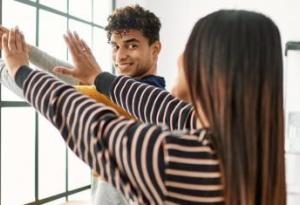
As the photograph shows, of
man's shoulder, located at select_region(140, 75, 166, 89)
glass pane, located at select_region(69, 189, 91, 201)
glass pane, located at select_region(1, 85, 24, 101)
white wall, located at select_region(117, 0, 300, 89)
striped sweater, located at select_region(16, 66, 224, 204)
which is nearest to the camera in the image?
striped sweater, located at select_region(16, 66, 224, 204)

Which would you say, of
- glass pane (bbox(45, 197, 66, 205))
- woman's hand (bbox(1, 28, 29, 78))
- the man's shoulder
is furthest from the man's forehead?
glass pane (bbox(45, 197, 66, 205))

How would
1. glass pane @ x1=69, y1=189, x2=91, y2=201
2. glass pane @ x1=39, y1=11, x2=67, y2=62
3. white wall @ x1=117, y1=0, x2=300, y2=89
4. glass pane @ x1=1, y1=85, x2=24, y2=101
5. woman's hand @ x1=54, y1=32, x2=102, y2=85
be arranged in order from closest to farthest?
1. woman's hand @ x1=54, y1=32, x2=102, y2=85
2. glass pane @ x1=1, y1=85, x2=24, y2=101
3. glass pane @ x1=39, y1=11, x2=67, y2=62
4. glass pane @ x1=69, y1=189, x2=91, y2=201
5. white wall @ x1=117, y1=0, x2=300, y2=89

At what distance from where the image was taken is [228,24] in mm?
722

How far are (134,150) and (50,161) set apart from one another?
2053mm

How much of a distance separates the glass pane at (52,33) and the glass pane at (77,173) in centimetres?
67

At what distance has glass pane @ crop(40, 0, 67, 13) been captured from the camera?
2581mm

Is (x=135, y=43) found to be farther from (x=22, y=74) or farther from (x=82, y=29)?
(x=82, y=29)

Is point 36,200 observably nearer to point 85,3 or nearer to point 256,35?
point 85,3

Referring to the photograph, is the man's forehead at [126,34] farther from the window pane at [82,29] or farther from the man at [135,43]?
the window pane at [82,29]

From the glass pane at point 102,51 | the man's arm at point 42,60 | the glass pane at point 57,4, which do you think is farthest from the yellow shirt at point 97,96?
the glass pane at point 102,51

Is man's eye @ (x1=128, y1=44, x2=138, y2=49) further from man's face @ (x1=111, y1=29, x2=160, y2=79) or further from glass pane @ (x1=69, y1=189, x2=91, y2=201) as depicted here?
glass pane @ (x1=69, y1=189, x2=91, y2=201)

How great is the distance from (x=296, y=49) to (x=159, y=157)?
2602mm

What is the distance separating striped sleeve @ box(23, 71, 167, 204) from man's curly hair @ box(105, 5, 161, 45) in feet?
2.15

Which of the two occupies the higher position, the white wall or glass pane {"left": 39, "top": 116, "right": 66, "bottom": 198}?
the white wall
